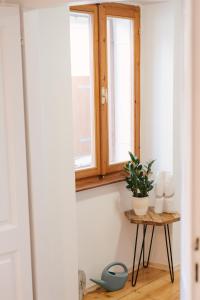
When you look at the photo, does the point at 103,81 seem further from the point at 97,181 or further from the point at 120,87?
the point at 97,181

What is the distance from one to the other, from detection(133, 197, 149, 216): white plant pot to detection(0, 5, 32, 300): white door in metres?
1.39

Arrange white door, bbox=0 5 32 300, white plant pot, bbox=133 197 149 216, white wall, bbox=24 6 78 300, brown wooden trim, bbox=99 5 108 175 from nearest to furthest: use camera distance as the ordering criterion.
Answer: white door, bbox=0 5 32 300 → white wall, bbox=24 6 78 300 → brown wooden trim, bbox=99 5 108 175 → white plant pot, bbox=133 197 149 216

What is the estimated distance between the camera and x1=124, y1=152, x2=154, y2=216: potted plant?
3.74 m

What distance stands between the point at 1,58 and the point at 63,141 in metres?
0.69

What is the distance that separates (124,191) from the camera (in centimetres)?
395

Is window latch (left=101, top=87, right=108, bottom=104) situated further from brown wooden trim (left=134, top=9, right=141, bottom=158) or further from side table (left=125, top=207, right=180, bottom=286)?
side table (left=125, top=207, right=180, bottom=286)

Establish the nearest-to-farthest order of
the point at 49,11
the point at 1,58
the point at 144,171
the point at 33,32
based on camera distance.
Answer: the point at 1,58 → the point at 33,32 → the point at 49,11 → the point at 144,171

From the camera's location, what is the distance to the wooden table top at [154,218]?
3.68m

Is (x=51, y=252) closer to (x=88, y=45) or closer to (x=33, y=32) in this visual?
(x=33, y=32)

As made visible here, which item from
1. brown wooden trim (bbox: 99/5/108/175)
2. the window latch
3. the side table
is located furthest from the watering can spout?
the window latch

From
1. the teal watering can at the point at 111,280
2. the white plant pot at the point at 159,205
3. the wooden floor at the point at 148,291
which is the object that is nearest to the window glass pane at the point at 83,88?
the white plant pot at the point at 159,205

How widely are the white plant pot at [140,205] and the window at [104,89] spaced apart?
0.25 metres

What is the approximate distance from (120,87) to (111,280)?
1.56 m

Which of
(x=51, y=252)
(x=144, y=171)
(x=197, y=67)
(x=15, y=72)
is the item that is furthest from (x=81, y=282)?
(x=197, y=67)
